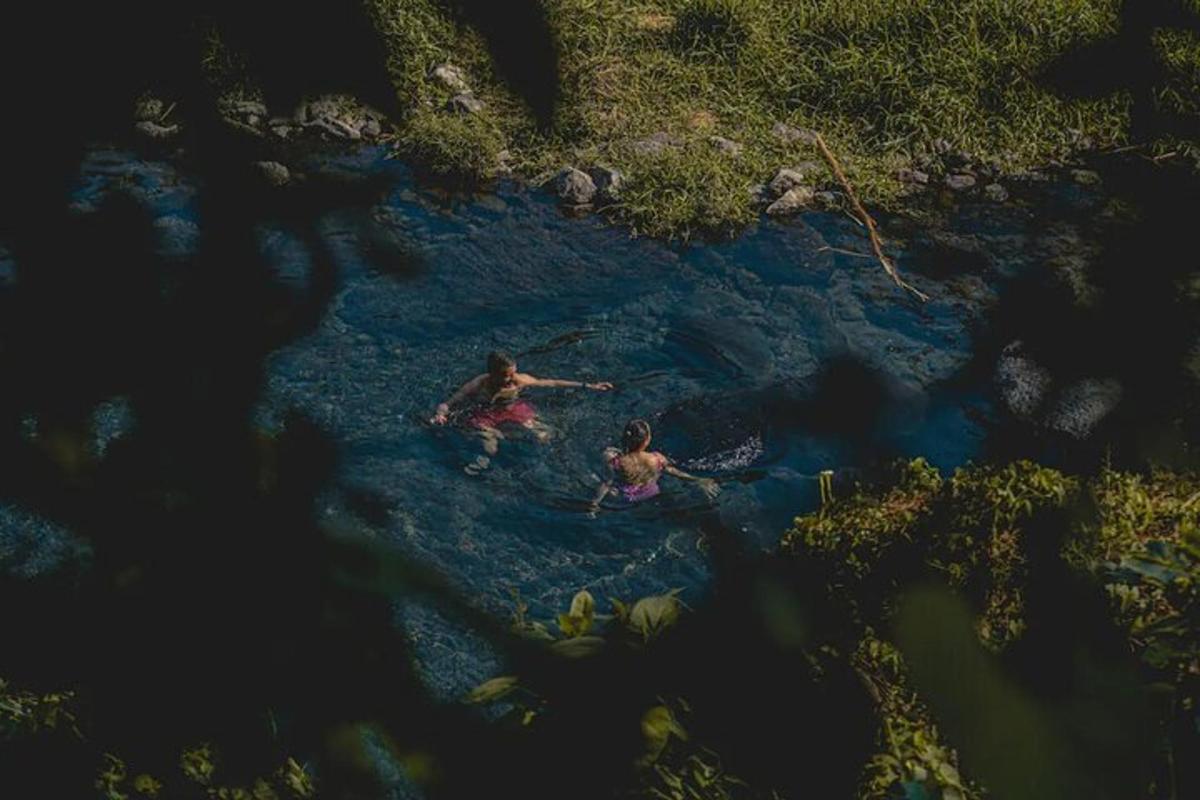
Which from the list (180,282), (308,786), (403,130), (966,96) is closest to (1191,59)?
(966,96)

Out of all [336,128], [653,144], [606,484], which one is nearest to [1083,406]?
[606,484]

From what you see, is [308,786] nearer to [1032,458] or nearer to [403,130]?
[1032,458]

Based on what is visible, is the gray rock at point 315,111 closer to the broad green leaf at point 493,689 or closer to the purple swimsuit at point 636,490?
the purple swimsuit at point 636,490

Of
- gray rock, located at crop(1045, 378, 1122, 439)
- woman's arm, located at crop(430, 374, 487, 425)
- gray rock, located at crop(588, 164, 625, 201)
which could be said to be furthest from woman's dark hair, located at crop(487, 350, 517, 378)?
gray rock, located at crop(1045, 378, 1122, 439)


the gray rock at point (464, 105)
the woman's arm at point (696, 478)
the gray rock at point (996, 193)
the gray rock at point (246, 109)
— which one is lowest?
the woman's arm at point (696, 478)

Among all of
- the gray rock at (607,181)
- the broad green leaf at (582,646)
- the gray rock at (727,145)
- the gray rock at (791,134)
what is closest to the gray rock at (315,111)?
the gray rock at (607,181)

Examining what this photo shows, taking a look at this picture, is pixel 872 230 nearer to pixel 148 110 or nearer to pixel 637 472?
pixel 637 472

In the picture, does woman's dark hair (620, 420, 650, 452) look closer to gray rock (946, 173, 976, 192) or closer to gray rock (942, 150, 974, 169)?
gray rock (946, 173, 976, 192)
